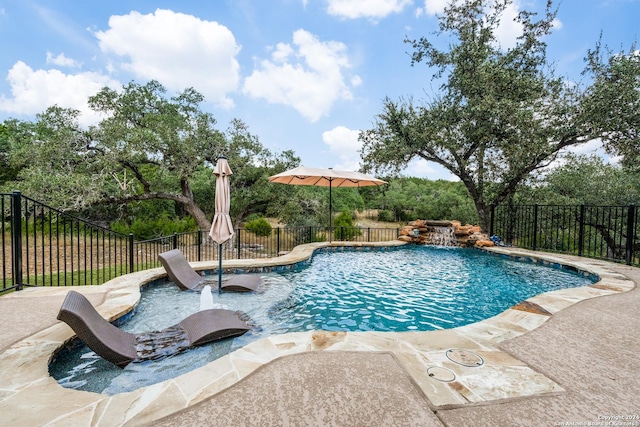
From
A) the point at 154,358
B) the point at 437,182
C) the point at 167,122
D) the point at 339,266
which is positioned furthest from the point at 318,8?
the point at 437,182

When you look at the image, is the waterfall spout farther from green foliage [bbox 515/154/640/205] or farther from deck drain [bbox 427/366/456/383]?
deck drain [bbox 427/366/456/383]

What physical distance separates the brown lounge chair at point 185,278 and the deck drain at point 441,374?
3.53 meters

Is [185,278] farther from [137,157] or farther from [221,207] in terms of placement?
[137,157]

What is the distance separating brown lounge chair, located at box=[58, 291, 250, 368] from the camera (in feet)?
8.21

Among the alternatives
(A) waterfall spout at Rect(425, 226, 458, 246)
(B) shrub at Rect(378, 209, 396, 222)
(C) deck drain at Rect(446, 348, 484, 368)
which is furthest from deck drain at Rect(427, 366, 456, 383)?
(B) shrub at Rect(378, 209, 396, 222)

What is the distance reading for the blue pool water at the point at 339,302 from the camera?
278cm

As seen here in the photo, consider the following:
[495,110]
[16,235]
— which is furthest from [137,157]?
[495,110]

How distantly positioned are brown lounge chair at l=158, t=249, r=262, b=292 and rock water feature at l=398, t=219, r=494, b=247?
781cm

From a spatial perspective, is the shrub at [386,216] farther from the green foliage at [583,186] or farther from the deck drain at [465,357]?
the deck drain at [465,357]

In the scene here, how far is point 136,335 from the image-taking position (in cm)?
336

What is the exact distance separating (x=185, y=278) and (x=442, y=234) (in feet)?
31.5

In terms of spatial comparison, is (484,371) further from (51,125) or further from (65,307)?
(51,125)

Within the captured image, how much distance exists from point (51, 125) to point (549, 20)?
66.4 feet

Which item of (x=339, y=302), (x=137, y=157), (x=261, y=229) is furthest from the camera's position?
(x=261, y=229)
